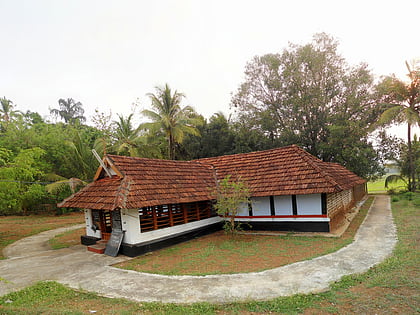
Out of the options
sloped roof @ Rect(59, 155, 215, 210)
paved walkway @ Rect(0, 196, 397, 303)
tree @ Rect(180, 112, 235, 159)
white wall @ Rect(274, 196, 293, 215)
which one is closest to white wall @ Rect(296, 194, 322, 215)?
white wall @ Rect(274, 196, 293, 215)

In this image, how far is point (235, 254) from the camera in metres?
8.63

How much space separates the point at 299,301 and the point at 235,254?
12.3 feet

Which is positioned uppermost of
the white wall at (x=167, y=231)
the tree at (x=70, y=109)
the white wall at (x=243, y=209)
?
the tree at (x=70, y=109)

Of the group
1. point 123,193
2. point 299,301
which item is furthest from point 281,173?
point 299,301

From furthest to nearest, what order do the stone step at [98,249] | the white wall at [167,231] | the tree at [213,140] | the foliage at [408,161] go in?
the tree at [213,140]
the foliage at [408,161]
the stone step at [98,249]
the white wall at [167,231]

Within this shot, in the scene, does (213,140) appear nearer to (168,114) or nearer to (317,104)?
(168,114)

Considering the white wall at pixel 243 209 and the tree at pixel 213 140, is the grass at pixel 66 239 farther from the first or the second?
the tree at pixel 213 140

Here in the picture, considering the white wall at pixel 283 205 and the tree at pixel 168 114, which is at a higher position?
the tree at pixel 168 114

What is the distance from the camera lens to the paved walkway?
566 cm

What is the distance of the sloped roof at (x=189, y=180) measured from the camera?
9.66m

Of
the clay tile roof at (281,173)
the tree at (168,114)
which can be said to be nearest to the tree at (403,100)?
the clay tile roof at (281,173)

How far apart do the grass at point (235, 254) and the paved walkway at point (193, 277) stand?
1.38 ft

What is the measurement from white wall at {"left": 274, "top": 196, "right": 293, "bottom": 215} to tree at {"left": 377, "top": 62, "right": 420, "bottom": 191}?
42.9 feet

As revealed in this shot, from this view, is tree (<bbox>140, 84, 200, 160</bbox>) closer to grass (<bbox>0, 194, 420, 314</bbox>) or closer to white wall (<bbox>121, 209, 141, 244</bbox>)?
white wall (<bbox>121, 209, 141, 244</bbox>)
